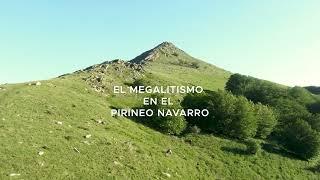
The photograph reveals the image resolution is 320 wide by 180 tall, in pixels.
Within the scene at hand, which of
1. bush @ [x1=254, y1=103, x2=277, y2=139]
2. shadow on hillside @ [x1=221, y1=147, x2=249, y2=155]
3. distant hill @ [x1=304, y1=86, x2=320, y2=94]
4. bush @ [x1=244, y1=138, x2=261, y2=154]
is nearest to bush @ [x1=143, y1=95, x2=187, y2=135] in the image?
shadow on hillside @ [x1=221, y1=147, x2=249, y2=155]

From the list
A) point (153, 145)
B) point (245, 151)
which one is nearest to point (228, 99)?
point (245, 151)

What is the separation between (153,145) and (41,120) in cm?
1729

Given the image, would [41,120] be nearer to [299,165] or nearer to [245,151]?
[245,151]

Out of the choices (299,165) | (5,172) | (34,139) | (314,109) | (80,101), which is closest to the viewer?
(5,172)

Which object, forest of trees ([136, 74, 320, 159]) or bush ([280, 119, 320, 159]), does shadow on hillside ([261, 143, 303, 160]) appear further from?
bush ([280, 119, 320, 159])

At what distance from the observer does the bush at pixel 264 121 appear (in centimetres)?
8900

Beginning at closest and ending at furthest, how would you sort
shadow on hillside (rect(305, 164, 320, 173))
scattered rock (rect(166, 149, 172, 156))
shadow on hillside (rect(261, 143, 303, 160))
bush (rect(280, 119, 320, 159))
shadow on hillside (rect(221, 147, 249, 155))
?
scattered rock (rect(166, 149, 172, 156))
shadow on hillside (rect(221, 147, 249, 155))
shadow on hillside (rect(305, 164, 320, 173))
shadow on hillside (rect(261, 143, 303, 160))
bush (rect(280, 119, 320, 159))

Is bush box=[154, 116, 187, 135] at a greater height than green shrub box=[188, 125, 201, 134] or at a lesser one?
greater

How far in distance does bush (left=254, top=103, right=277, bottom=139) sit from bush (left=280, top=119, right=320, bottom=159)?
119 inches

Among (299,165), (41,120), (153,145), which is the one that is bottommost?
(299,165)

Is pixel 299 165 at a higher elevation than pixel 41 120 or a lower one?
lower

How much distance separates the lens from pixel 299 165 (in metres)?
80.9

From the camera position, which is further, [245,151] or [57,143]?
[245,151]

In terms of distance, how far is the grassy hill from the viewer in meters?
50.9
